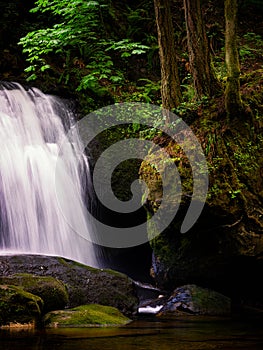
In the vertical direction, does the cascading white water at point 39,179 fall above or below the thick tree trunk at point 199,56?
below

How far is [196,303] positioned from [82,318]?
2312 mm

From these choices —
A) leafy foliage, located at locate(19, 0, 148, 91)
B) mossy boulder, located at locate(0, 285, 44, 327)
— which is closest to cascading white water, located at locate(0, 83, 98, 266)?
leafy foliage, located at locate(19, 0, 148, 91)

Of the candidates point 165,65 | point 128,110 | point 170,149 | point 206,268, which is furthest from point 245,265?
point 128,110

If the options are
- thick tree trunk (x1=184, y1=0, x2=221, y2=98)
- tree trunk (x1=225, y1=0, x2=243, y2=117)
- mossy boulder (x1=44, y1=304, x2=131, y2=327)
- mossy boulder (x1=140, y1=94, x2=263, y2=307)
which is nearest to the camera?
mossy boulder (x1=44, y1=304, x2=131, y2=327)

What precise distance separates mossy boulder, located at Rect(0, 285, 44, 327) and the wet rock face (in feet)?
4.37

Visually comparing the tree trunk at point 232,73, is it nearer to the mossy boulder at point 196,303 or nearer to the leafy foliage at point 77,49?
the mossy boulder at point 196,303

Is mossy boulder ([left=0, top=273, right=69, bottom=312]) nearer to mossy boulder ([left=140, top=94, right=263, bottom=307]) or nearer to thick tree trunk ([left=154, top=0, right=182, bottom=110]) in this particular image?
mossy boulder ([left=140, top=94, right=263, bottom=307])

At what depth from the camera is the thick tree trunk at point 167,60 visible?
9.00m

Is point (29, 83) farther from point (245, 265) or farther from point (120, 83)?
point (245, 265)

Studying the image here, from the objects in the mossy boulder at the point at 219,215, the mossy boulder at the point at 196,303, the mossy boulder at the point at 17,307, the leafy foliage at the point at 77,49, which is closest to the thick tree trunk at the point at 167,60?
the mossy boulder at the point at 219,215

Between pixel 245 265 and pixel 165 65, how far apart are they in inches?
156

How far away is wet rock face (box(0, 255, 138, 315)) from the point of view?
21.7 ft

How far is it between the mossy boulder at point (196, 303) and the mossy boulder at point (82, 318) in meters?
1.38

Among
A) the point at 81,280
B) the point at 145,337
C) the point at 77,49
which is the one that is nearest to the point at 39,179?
the point at 81,280
